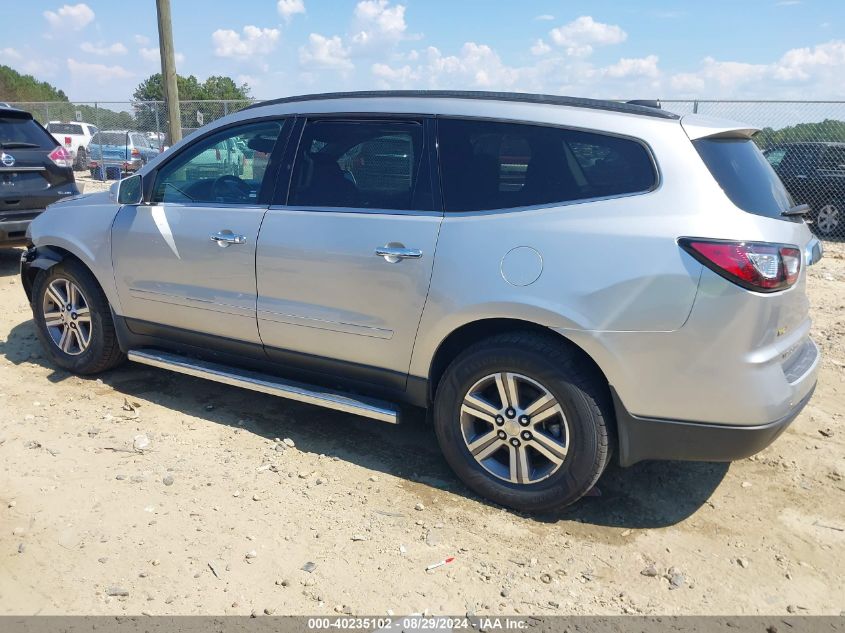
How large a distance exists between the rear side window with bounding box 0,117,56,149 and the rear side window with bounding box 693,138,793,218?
6.98 metres

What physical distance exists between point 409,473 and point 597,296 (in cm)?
147

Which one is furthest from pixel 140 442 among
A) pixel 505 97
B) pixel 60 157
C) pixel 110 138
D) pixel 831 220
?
pixel 110 138

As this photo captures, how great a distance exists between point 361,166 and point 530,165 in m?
0.94

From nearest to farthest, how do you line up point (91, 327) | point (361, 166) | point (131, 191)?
1. point (361, 166)
2. point (131, 191)
3. point (91, 327)

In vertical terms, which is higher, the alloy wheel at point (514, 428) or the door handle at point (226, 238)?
the door handle at point (226, 238)

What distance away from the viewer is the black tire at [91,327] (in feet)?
14.8

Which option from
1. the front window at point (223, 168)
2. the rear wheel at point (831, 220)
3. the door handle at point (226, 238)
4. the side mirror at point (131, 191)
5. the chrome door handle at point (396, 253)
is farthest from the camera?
the rear wheel at point (831, 220)

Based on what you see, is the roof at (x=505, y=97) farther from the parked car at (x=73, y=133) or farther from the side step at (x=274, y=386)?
the parked car at (x=73, y=133)

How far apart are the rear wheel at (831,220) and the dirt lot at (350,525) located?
335 inches

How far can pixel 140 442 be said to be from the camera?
383cm

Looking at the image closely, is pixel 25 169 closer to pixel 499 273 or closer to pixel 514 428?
pixel 499 273

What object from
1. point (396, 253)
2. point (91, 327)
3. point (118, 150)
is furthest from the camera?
point (118, 150)

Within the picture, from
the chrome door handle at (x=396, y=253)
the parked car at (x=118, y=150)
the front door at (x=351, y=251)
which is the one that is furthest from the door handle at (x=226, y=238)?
the parked car at (x=118, y=150)

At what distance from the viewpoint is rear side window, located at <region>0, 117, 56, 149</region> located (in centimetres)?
702
